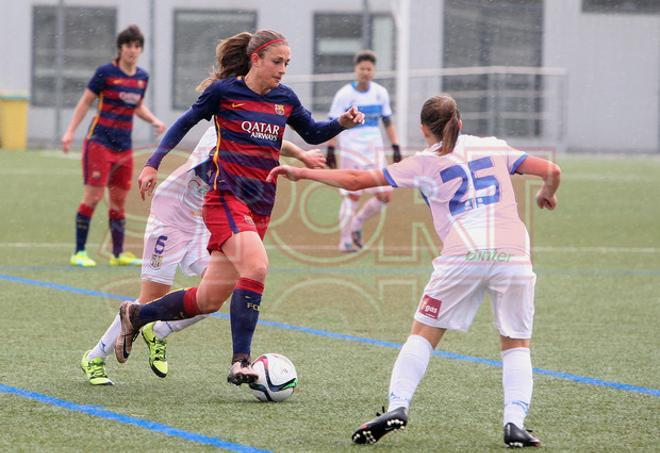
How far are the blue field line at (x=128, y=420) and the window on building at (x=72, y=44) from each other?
75.0 feet

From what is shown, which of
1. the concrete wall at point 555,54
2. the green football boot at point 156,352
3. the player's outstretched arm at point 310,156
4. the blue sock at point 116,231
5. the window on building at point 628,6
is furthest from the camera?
the window on building at point 628,6

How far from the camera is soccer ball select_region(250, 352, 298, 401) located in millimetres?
5367

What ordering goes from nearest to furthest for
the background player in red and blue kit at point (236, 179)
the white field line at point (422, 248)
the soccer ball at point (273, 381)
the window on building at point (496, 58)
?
the soccer ball at point (273, 381)
the background player in red and blue kit at point (236, 179)
the white field line at point (422, 248)
the window on building at point (496, 58)

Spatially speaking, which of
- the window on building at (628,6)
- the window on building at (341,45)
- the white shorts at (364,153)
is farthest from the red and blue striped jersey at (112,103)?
the window on building at (628,6)

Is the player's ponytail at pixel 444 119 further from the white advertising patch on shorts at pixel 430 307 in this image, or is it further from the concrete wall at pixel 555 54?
the concrete wall at pixel 555 54

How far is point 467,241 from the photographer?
4734 millimetres

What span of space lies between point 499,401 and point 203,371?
1.59 meters

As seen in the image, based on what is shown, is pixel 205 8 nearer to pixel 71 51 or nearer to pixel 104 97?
pixel 71 51

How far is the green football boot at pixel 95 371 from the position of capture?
18.7ft

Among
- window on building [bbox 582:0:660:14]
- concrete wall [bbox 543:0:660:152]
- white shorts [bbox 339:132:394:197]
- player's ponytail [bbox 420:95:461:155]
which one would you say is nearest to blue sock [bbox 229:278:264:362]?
player's ponytail [bbox 420:95:461:155]

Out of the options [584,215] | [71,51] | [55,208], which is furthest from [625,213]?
[71,51]

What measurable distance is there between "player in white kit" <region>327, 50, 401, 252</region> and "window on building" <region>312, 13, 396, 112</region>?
44.0 ft

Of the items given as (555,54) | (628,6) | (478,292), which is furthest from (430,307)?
(628,6)

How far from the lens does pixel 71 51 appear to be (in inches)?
1091
